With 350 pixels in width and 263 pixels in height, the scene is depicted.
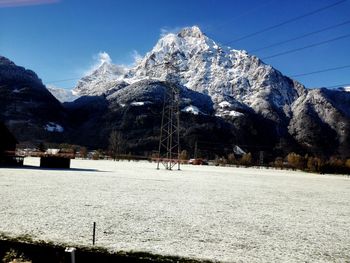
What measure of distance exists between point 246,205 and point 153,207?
482cm

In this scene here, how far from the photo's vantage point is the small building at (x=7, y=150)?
47.1 metres

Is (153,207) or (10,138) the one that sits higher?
(10,138)

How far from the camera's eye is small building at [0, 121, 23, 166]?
1853 inches

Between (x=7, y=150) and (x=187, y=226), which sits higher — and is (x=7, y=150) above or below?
above

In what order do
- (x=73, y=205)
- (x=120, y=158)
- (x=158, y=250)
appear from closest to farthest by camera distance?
(x=158, y=250), (x=73, y=205), (x=120, y=158)

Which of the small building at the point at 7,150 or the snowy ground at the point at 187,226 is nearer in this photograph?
the snowy ground at the point at 187,226

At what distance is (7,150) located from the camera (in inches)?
1956

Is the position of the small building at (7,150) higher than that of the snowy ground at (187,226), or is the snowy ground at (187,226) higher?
the small building at (7,150)

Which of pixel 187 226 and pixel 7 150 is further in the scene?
pixel 7 150

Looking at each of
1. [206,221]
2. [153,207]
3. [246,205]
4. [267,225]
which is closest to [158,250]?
[206,221]

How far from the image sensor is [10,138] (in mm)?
51031

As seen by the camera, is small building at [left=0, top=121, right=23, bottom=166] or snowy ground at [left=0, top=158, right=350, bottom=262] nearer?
snowy ground at [left=0, top=158, right=350, bottom=262]

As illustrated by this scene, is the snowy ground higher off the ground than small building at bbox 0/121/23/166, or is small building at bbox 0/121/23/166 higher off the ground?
small building at bbox 0/121/23/166

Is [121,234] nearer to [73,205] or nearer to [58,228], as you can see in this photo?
[58,228]
